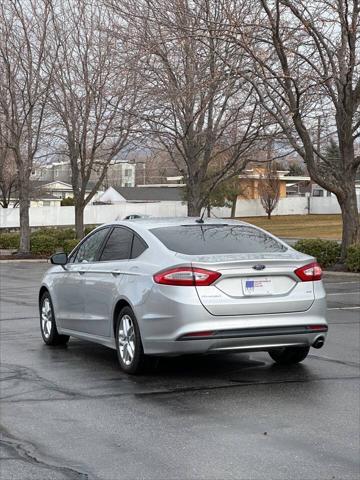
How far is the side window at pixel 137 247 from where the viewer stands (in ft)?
29.7

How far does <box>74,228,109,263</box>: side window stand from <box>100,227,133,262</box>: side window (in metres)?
0.22

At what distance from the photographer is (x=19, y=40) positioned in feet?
105

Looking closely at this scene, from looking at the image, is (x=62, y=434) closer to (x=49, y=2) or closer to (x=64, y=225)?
(x=49, y=2)

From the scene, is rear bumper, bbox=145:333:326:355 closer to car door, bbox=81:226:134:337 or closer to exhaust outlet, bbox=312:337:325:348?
exhaust outlet, bbox=312:337:325:348

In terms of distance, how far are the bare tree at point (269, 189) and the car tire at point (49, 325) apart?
61947 millimetres

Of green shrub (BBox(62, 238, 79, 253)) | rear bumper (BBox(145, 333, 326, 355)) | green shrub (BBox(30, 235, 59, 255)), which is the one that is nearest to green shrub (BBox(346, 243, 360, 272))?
rear bumper (BBox(145, 333, 326, 355))

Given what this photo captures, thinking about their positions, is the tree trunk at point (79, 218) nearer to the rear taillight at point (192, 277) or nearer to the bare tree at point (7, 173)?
the bare tree at point (7, 173)

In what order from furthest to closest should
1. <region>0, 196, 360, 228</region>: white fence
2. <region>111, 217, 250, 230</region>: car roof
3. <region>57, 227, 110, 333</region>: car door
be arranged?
<region>0, 196, 360, 228</region>: white fence < <region>57, 227, 110, 333</region>: car door < <region>111, 217, 250, 230</region>: car roof

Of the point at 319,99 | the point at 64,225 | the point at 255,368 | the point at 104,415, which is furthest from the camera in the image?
the point at 64,225

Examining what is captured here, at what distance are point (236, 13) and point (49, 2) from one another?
10.8 metres

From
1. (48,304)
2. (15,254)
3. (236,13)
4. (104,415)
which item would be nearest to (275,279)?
(104,415)

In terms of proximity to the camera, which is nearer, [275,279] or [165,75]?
[275,279]

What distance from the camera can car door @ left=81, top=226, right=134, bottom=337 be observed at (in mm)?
9227

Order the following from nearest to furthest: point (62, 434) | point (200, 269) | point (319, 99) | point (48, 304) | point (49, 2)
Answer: point (62, 434), point (200, 269), point (48, 304), point (319, 99), point (49, 2)
